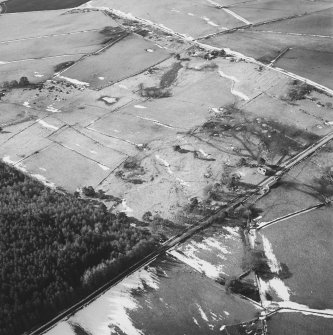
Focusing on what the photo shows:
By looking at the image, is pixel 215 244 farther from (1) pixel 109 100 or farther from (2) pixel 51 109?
(2) pixel 51 109

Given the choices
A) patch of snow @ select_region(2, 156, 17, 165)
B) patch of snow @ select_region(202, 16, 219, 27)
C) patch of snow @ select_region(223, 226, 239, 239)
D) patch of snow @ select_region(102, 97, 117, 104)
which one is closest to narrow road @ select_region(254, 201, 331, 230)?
patch of snow @ select_region(223, 226, 239, 239)

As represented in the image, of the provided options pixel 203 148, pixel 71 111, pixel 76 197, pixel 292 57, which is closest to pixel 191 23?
pixel 292 57

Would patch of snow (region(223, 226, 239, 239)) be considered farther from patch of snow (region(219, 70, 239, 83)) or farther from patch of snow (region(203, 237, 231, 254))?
patch of snow (region(219, 70, 239, 83))

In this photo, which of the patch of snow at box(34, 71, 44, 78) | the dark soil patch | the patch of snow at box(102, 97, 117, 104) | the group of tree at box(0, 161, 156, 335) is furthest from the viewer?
the dark soil patch

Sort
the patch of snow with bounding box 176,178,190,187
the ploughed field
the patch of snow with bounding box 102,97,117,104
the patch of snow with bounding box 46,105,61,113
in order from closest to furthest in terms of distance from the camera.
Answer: the ploughed field
the patch of snow with bounding box 176,178,190,187
the patch of snow with bounding box 46,105,61,113
the patch of snow with bounding box 102,97,117,104

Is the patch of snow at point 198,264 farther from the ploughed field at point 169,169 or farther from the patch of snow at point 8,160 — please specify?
the patch of snow at point 8,160

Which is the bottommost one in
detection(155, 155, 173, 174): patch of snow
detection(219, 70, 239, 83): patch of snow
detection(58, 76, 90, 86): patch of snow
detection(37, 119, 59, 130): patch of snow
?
detection(155, 155, 173, 174): patch of snow
